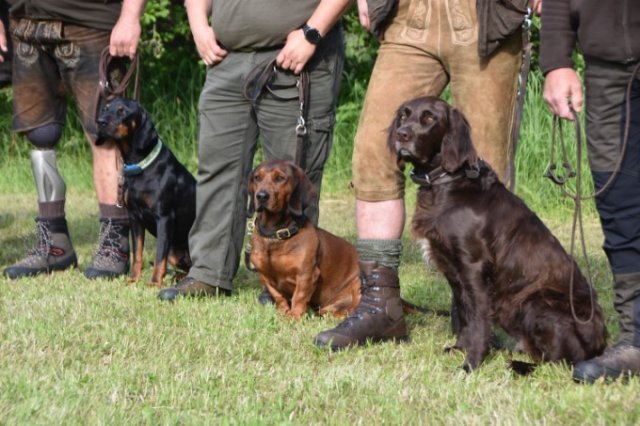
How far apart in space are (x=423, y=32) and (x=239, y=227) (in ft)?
5.61

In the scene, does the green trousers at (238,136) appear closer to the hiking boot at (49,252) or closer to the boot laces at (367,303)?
the boot laces at (367,303)

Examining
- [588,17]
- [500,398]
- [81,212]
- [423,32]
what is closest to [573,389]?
[500,398]

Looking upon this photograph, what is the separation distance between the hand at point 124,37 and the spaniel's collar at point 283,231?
1358mm

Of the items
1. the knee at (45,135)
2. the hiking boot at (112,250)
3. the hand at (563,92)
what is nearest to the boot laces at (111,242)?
the hiking boot at (112,250)

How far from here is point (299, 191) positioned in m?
5.10

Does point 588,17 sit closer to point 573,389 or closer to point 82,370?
point 573,389

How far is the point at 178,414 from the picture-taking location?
3.26m

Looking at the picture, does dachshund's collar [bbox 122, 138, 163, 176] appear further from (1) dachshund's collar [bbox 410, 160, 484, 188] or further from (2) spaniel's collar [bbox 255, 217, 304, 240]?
(1) dachshund's collar [bbox 410, 160, 484, 188]

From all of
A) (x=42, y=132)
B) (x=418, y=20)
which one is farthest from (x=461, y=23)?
(x=42, y=132)

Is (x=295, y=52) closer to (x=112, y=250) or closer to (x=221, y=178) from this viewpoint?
(x=221, y=178)

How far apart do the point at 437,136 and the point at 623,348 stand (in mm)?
1075

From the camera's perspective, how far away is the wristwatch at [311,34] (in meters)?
4.93

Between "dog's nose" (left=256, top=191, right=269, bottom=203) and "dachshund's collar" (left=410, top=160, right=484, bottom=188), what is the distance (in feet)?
3.95

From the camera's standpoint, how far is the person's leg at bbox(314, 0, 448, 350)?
430cm
